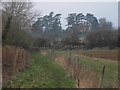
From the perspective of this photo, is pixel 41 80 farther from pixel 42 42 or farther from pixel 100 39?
pixel 42 42

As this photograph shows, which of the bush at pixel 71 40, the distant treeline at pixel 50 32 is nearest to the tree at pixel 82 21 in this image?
the distant treeline at pixel 50 32

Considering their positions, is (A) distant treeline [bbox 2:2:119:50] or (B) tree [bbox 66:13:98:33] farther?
(B) tree [bbox 66:13:98:33]

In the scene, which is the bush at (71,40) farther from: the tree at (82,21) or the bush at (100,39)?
the tree at (82,21)

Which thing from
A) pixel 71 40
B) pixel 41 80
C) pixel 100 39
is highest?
pixel 100 39

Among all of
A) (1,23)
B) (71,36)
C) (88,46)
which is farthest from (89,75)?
(71,36)

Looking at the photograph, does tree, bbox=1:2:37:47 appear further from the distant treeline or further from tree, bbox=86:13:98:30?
tree, bbox=86:13:98:30

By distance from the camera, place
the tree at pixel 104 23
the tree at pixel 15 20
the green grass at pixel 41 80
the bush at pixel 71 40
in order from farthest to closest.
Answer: the tree at pixel 104 23
the bush at pixel 71 40
the tree at pixel 15 20
the green grass at pixel 41 80

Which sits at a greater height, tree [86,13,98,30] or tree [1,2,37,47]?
tree [86,13,98,30]

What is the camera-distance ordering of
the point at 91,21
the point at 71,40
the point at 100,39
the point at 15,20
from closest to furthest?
the point at 15,20, the point at 100,39, the point at 71,40, the point at 91,21

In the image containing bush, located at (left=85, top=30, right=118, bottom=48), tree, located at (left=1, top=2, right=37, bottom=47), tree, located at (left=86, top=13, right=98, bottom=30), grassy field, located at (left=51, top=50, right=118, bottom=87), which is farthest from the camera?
tree, located at (left=86, top=13, right=98, bottom=30)

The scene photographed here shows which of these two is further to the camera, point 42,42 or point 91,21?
point 91,21

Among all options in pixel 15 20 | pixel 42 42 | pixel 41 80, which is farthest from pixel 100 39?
pixel 41 80


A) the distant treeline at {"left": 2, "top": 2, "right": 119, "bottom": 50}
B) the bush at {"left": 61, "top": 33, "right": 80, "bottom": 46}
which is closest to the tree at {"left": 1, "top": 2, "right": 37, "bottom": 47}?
the distant treeline at {"left": 2, "top": 2, "right": 119, "bottom": 50}

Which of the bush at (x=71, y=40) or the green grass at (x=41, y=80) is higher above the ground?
the bush at (x=71, y=40)
